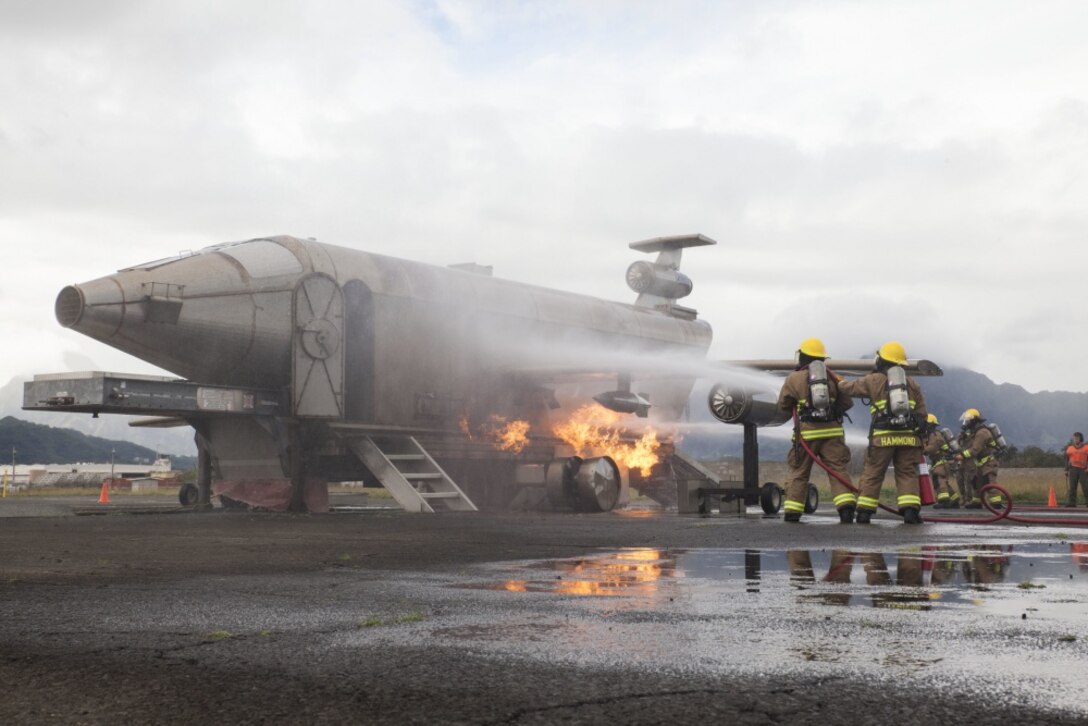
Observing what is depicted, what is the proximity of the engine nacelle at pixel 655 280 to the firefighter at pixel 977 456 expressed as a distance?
7009 millimetres

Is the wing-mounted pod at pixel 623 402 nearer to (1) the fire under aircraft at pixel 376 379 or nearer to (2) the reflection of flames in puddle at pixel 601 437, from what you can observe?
(1) the fire under aircraft at pixel 376 379

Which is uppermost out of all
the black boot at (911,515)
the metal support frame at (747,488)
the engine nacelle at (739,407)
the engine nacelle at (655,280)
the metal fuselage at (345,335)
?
the engine nacelle at (655,280)

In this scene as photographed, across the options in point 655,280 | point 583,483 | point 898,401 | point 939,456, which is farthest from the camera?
point 655,280

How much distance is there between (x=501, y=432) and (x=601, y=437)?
2661mm

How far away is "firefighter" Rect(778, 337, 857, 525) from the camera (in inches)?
547

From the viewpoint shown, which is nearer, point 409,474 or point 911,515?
point 911,515

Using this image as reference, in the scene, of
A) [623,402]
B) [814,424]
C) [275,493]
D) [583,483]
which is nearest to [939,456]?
[623,402]

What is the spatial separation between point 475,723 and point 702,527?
10196mm

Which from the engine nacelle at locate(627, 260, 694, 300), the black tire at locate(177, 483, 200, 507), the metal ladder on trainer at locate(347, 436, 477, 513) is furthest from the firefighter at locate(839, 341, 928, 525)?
the black tire at locate(177, 483, 200, 507)

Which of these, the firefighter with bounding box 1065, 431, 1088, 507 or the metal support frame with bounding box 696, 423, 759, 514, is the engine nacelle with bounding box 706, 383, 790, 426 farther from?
the firefighter with bounding box 1065, 431, 1088, 507

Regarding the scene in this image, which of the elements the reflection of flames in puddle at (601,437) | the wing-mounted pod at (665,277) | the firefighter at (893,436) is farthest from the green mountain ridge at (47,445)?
the firefighter at (893,436)

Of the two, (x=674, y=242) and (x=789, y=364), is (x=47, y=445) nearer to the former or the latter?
(x=674, y=242)

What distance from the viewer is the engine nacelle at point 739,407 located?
712 inches

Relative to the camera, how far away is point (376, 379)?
1802 centimetres
